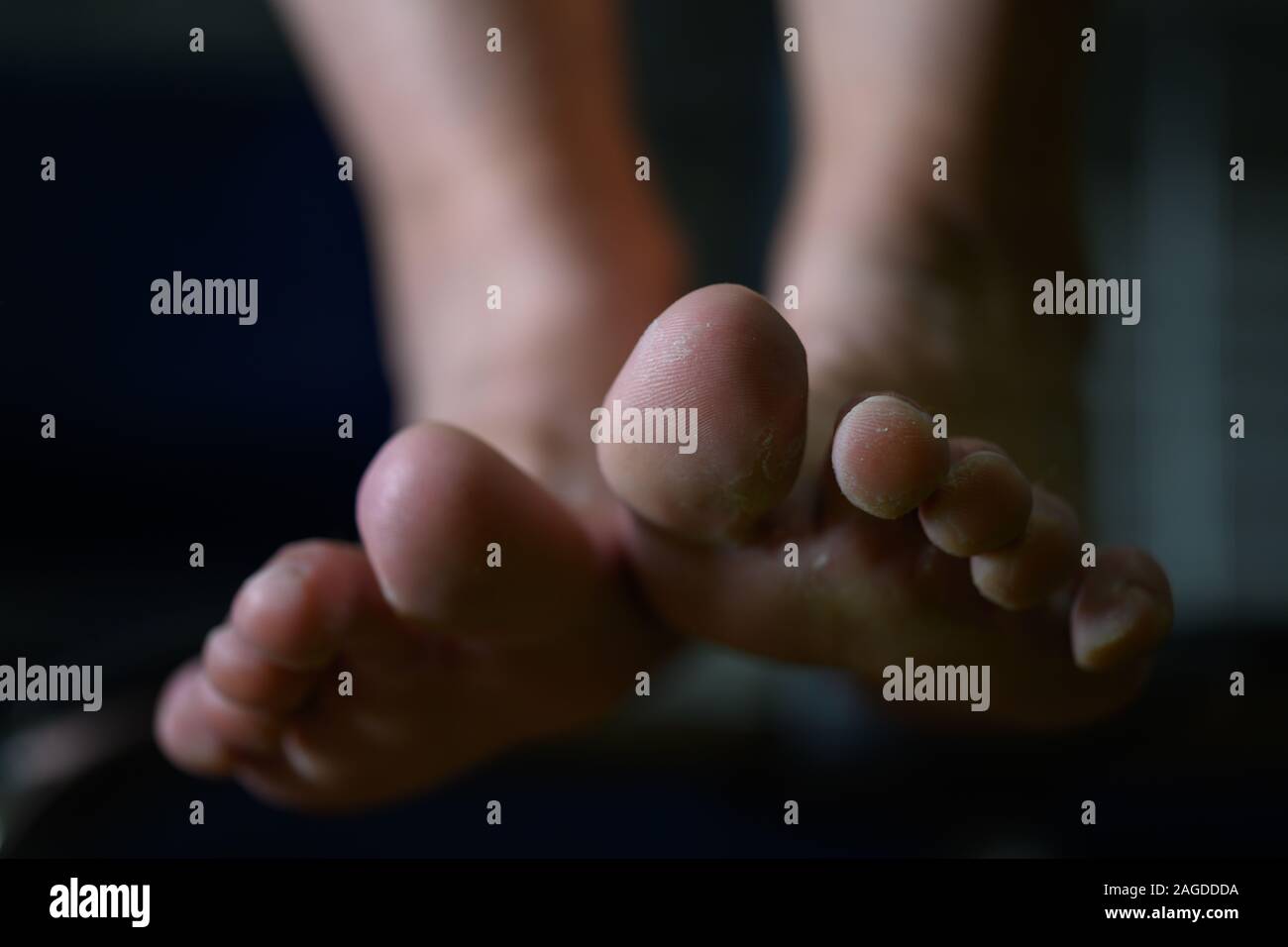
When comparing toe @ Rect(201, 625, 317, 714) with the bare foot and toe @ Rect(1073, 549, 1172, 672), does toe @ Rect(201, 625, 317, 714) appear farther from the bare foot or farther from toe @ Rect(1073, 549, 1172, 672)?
toe @ Rect(1073, 549, 1172, 672)

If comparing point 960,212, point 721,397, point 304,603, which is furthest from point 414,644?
point 960,212

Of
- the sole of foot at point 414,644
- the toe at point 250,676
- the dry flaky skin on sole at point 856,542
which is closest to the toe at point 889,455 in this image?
the dry flaky skin on sole at point 856,542

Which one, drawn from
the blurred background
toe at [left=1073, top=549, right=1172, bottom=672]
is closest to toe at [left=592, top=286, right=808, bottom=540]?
toe at [left=1073, top=549, right=1172, bottom=672]

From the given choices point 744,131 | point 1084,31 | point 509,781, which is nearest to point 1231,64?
point 1084,31

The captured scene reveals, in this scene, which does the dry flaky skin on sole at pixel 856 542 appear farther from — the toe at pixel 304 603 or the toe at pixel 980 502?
the toe at pixel 304 603

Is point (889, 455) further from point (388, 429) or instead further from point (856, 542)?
point (388, 429)
